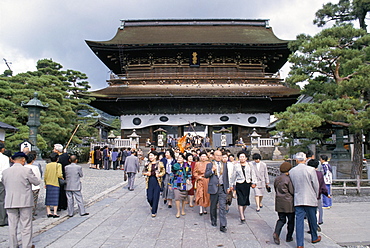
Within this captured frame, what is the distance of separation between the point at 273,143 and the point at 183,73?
9891mm

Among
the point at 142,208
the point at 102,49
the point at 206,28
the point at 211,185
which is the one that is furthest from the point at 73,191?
the point at 206,28

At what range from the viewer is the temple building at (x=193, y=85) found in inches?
902

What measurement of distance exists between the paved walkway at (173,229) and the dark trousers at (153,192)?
332 millimetres

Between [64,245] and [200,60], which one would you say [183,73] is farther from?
[64,245]

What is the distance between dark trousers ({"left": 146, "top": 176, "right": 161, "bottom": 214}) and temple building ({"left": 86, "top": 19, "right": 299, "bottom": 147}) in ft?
→ 49.8

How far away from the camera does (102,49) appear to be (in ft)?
80.0

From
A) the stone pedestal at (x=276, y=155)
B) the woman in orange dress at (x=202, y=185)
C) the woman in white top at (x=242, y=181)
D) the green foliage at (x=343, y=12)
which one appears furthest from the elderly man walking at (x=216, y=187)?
the stone pedestal at (x=276, y=155)

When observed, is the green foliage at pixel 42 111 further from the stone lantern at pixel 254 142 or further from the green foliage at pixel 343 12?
the green foliage at pixel 343 12

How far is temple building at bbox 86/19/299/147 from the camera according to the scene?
22906 millimetres

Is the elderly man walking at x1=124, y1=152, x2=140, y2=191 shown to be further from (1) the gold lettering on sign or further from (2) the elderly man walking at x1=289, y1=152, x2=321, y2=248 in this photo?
(1) the gold lettering on sign

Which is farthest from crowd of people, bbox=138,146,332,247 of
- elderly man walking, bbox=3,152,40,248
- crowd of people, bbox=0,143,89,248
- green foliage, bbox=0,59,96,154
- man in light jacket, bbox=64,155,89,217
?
green foliage, bbox=0,59,96,154

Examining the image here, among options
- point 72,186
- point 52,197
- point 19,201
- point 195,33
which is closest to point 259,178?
point 72,186

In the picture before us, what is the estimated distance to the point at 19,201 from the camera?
464 centimetres

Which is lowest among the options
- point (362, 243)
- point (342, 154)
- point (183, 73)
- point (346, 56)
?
point (362, 243)
